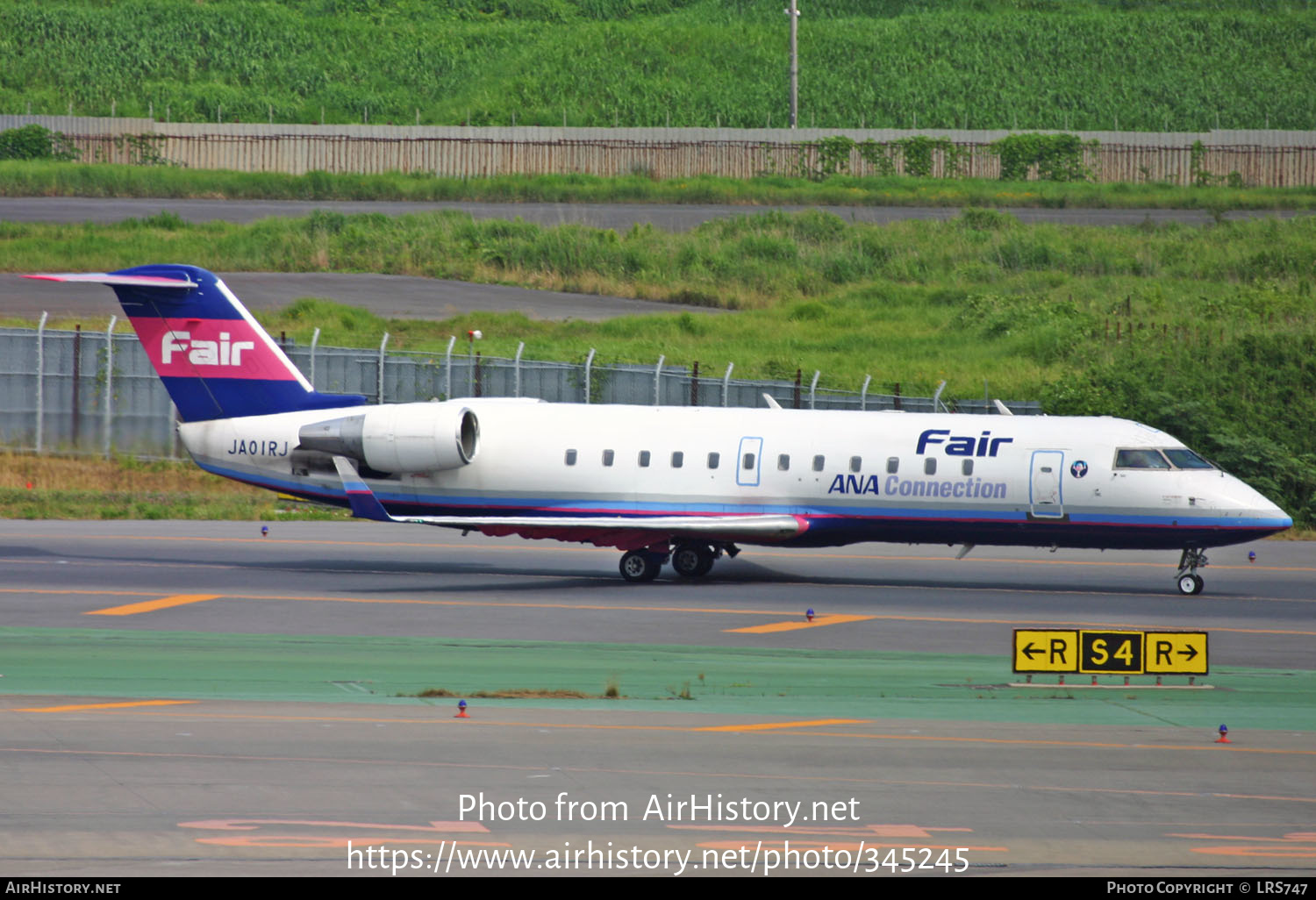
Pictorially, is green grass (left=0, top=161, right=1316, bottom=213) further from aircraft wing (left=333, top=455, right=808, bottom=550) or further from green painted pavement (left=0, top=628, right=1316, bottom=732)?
green painted pavement (left=0, top=628, right=1316, bottom=732)

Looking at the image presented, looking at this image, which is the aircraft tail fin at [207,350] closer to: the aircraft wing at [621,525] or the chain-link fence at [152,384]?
the aircraft wing at [621,525]

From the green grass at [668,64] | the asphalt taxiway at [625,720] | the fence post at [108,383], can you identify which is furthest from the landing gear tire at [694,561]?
the green grass at [668,64]

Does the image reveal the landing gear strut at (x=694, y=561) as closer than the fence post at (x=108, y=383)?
Yes

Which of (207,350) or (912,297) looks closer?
(207,350)

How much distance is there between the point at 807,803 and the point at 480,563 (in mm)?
17370

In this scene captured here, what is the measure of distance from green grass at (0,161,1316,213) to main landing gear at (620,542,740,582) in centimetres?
4223

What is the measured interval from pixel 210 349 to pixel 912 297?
29362mm

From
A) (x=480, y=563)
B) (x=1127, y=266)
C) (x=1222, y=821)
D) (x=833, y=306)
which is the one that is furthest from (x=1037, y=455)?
(x=1127, y=266)

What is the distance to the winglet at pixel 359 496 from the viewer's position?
85.0ft

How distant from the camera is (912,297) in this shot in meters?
53.1

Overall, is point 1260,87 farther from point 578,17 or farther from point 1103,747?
point 1103,747

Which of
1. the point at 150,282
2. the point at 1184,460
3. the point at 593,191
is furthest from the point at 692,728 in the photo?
the point at 593,191

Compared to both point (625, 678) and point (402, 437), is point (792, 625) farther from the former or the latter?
point (402, 437)

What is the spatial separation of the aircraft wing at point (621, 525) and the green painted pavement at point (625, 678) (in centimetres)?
530
